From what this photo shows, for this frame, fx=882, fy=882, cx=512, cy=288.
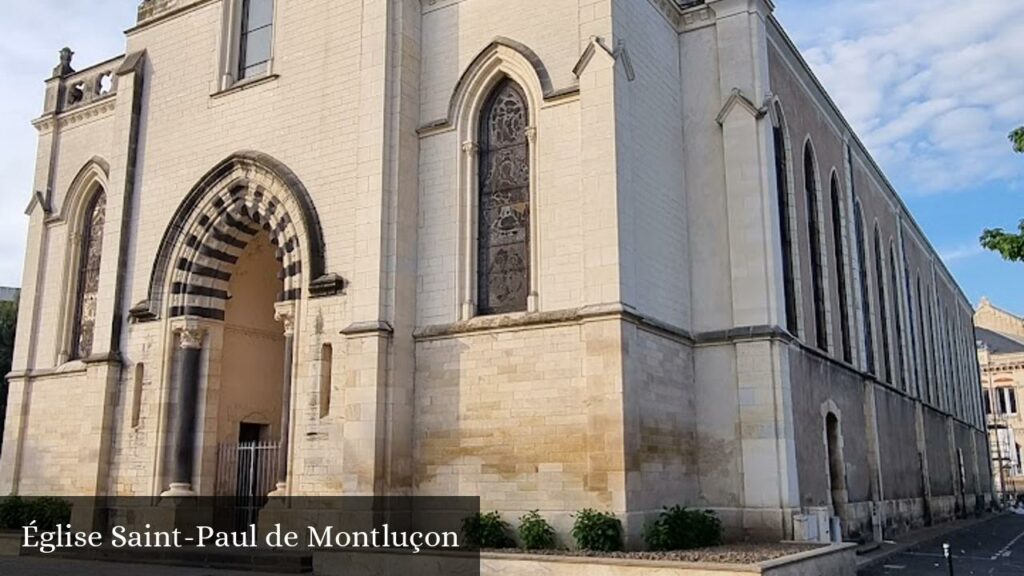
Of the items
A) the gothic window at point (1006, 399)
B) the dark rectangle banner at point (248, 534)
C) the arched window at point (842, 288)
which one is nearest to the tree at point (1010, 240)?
the dark rectangle banner at point (248, 534)

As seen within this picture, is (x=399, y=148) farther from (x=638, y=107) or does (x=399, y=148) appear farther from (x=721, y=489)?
(x=721, y=489)

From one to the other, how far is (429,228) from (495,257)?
4.26 ft

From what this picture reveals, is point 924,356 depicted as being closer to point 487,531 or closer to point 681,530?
point 681,530

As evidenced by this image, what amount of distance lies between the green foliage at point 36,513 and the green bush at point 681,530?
11671 mm

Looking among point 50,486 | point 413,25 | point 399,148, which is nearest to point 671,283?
point 399,148

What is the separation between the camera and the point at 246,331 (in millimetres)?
18094

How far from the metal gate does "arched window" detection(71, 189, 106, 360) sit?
5.30 meters

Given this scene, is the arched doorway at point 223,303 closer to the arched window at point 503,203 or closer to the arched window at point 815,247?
the arched window at point 503,203

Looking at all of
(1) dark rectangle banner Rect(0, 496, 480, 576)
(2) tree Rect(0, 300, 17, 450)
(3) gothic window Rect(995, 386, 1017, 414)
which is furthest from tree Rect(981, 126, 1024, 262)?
(3) gothic window Rect(995, 386, 1017, 414)

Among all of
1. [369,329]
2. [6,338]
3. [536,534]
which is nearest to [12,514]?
[369,329]

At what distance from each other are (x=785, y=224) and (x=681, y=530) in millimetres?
7141

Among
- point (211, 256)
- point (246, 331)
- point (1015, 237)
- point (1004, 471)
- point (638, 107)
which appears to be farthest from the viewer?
point (1004, 471)

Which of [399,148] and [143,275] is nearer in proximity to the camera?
[399,148]

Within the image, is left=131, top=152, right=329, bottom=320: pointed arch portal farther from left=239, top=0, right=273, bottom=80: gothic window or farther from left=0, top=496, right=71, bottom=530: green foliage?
left=0, top=496, right=71, bottom=530: green foliage
